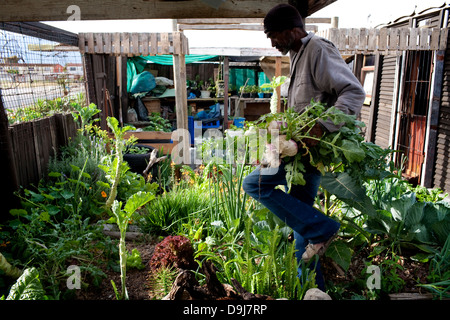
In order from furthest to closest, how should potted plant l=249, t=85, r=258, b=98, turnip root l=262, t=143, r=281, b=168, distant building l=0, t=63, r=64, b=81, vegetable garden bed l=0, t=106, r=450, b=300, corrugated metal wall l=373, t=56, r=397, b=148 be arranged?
potted plant l=249, t=85, r=258, b=98 → corrugated metal wall l=373, t=56, r=397, b=148 → distant building l=0, t=63, r=64, b=81 → vegetable garden bed l=0, t=106, r=450, b=300 → turnip root l=262, t=143, r=281, b=168

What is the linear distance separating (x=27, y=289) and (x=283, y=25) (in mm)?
2163

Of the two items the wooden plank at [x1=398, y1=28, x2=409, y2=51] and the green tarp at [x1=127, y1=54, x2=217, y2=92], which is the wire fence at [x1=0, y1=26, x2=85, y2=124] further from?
the wooden plank at [x1=398, y1=28, x2=409, y2=51]

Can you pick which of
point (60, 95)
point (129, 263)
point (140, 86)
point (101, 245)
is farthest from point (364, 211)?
point (140, 86)

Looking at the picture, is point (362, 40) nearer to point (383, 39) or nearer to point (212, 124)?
point (383, 39)

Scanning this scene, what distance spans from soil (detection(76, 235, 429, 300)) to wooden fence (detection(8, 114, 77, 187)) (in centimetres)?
142

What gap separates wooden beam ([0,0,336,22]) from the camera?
270cm

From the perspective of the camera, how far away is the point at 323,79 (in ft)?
7.12

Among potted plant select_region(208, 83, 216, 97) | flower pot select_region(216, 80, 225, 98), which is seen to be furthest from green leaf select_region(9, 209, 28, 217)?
potted plant select_region(208, 83, 216, 97)

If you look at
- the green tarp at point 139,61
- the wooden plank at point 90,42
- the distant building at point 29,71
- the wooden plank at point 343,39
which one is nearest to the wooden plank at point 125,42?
the wooden plank at point 90,42

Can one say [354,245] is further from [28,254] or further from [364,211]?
[28,254]

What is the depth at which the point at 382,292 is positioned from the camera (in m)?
2.42

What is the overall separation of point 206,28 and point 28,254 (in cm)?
809

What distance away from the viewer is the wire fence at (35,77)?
3.45 metres

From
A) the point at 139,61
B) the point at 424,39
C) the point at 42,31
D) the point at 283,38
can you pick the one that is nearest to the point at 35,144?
the point at 42,31
